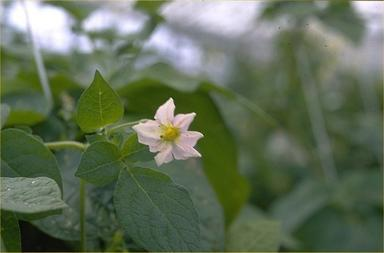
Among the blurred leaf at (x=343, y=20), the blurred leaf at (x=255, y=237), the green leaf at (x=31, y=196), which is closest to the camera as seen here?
the green leaf at (x=31, y=196)

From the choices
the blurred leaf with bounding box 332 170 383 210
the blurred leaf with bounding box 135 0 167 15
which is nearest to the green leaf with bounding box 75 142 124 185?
the blurred leaf with bounding box 135 0 167 15

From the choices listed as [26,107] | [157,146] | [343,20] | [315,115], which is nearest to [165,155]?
[157,146]

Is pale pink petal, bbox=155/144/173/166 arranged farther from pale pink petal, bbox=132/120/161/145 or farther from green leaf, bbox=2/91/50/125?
green leaf, bbox=2/91/50/125

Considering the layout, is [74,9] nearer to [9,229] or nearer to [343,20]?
[9,229]

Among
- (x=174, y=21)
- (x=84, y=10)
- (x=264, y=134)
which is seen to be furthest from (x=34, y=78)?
(x=174, y=21)

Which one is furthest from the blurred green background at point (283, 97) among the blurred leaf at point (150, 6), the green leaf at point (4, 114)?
the green leaf at point (4, 114)

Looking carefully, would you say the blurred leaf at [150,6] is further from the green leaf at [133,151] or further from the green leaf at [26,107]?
the green leaf at [133,151]

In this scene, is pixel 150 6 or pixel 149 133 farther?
pixel 150 6
